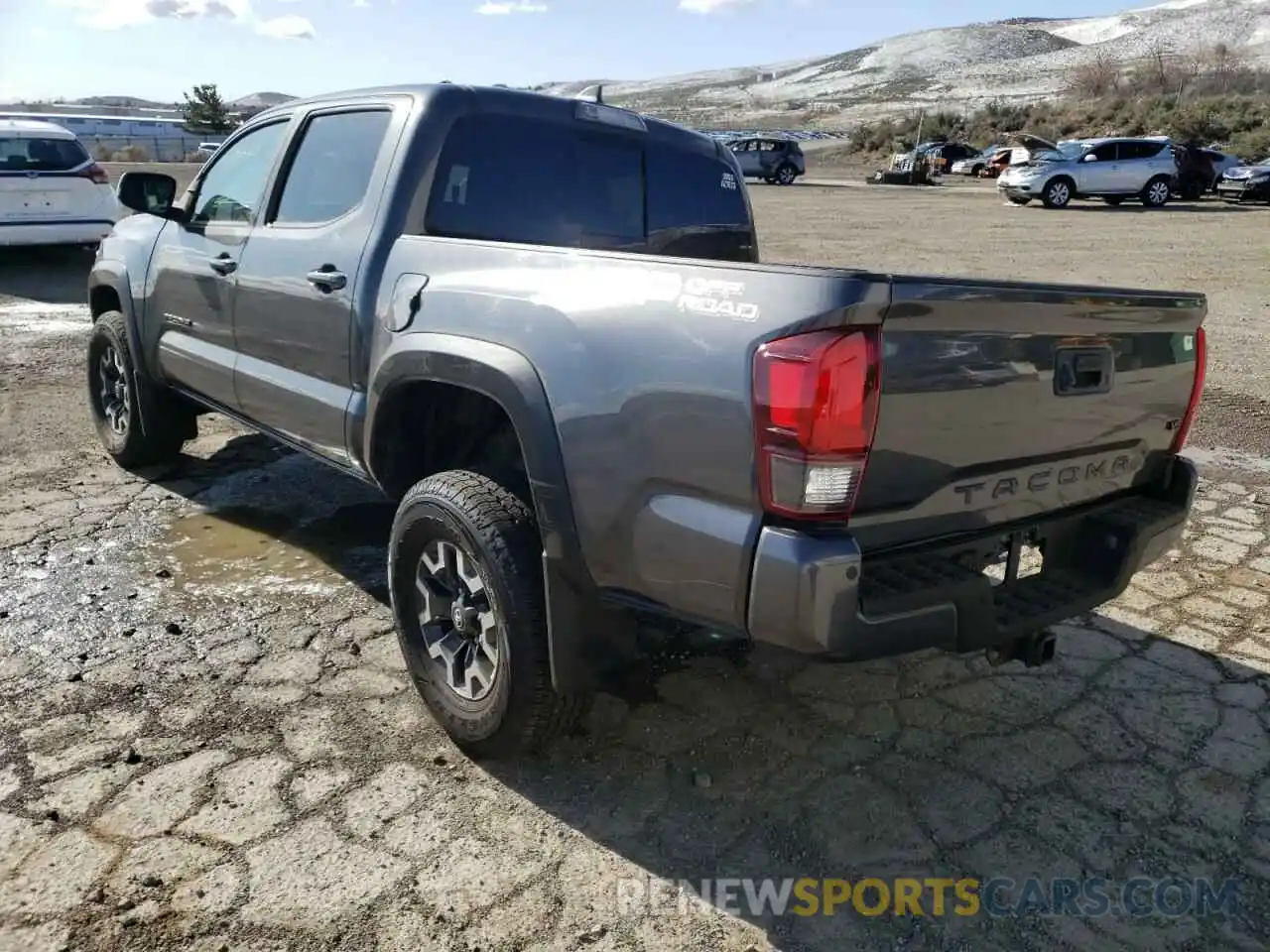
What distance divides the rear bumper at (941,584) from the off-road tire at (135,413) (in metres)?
4.00

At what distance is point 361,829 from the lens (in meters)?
2.64

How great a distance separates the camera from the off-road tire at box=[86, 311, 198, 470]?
5.09 m

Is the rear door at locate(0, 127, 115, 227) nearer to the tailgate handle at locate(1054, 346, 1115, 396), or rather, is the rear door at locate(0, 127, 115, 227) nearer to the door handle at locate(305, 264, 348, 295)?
the door handle at locate(305, 264, 348, 295)

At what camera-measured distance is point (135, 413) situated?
16.9 feet

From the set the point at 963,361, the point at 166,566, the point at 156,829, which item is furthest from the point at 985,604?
the point at 166,566

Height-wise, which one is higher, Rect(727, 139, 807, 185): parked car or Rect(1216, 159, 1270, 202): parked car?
Rect(727, 139, 807, 185): parked car

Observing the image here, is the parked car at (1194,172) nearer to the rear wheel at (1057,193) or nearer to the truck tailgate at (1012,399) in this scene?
the rear wheel at (1057,193)

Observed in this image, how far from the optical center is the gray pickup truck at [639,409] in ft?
7.10

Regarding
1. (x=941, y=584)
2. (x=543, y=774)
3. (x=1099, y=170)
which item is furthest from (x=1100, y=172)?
(x=543, y=774)

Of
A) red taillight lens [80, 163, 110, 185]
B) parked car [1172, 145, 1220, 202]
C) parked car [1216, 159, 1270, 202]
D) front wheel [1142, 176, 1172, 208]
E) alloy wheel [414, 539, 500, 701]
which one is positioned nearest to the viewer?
alloy wheel [414, 539, 500, 701]

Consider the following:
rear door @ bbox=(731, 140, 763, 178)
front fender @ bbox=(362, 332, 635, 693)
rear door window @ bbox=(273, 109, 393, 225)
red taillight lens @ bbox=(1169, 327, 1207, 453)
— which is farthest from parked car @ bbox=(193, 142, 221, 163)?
red taillight lens @ bbox=(1169, 327, 1207, 453)

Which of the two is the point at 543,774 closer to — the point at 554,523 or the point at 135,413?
the point at 554,523

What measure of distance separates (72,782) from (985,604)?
2.54m

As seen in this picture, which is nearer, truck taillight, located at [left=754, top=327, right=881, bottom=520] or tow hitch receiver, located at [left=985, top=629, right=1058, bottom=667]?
truck taillight, located at [left=754, top=327, right=881, bottom=520]
